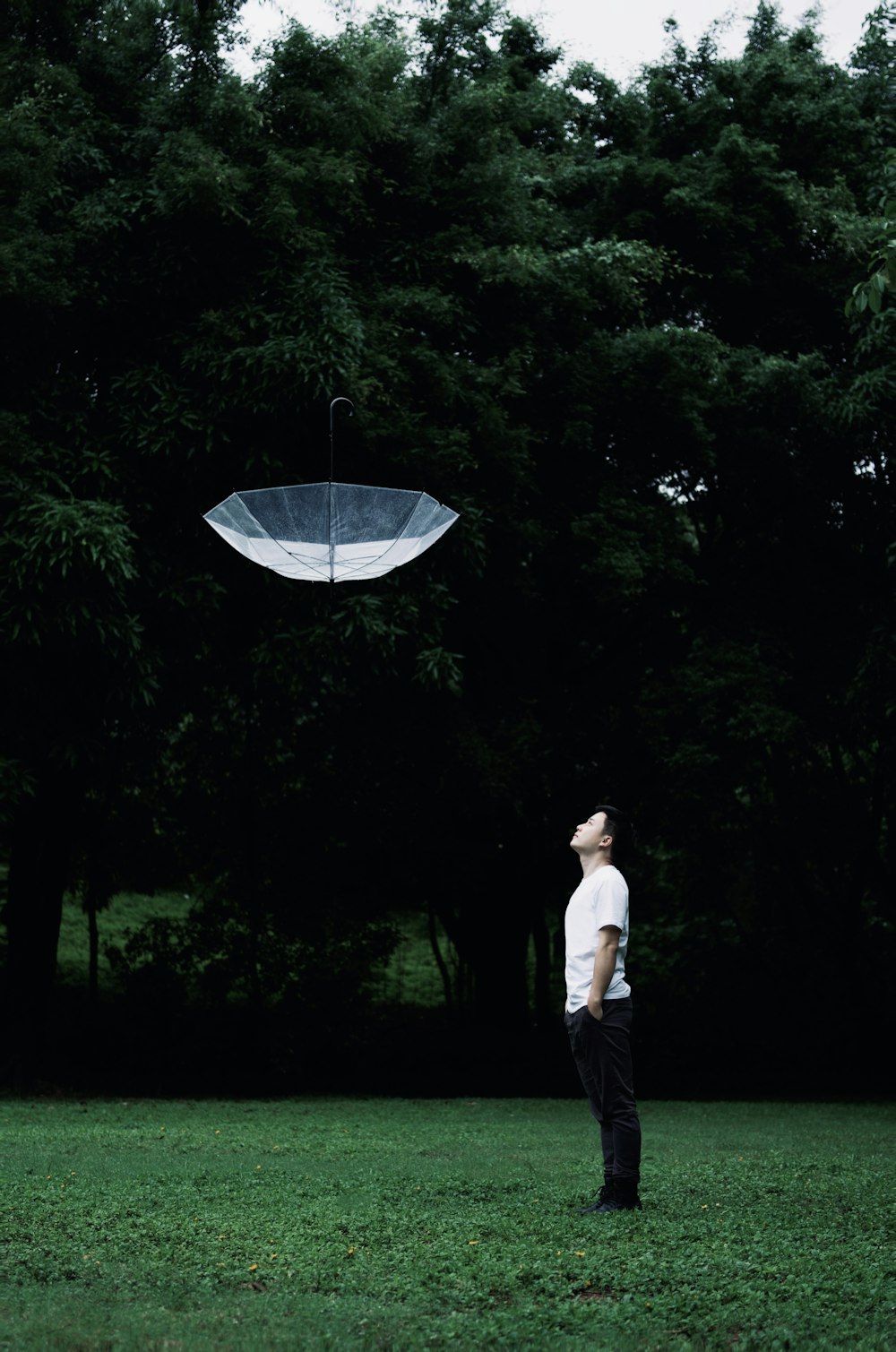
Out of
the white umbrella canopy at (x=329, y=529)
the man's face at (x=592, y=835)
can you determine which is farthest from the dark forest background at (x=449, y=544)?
the man's face at (x=592, y=835)

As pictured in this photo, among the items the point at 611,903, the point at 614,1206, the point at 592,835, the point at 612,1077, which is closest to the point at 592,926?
the point at 611,903

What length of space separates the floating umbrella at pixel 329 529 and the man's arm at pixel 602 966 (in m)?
2.80

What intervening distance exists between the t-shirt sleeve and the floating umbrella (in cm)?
265

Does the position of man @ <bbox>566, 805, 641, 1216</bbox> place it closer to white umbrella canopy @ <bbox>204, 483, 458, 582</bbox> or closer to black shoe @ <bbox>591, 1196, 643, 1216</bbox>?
black shoe @ <bbox>591, 1196, 643, 1216</bbox>

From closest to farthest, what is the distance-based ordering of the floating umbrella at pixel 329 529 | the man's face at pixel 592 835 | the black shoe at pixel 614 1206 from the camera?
1. the black shoe at pixel 614 1206
2. the man's face at pixel 592 835
3. the floating umbrella at pixel 329 529

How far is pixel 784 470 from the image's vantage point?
51.2 ft

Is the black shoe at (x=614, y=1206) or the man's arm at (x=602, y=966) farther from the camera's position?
the black shoe at (x=614, y=1206)

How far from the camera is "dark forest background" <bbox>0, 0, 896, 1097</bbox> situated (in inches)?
484

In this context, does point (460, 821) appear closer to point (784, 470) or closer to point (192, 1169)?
point (784, 470)

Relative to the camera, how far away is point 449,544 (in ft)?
43.1

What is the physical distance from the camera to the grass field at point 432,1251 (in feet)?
14.4

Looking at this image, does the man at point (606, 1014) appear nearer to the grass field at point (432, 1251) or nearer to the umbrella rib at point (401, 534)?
the grass field at point (432, 1251)

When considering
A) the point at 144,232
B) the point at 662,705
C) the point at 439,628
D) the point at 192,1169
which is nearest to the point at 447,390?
the point at 439,628

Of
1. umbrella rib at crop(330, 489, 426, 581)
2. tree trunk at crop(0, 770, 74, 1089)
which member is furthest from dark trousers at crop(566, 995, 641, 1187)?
tree trunk at crop(0, 770, 74, 1089)
